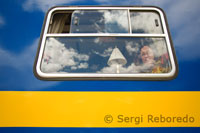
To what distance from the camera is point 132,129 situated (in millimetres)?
1398

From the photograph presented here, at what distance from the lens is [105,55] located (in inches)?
62.9

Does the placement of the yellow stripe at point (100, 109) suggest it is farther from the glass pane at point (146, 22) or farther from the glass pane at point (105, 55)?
the glass pane at point (146, 22)

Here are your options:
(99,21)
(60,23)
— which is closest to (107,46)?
(99,21)

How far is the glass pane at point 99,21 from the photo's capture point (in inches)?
67.1

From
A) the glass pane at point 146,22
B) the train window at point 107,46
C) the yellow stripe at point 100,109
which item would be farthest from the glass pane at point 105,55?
the yellow stripe at point 100,109

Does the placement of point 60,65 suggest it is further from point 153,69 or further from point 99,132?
point 153,69

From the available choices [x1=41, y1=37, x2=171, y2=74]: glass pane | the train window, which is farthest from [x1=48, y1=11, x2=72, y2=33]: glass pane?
[x1=41, y1=37, x2=171, y2=74]: glass pane

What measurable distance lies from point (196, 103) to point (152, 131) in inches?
19.7

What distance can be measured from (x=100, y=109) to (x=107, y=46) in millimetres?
634

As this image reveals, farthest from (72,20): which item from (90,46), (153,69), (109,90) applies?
Answer: (153,69)

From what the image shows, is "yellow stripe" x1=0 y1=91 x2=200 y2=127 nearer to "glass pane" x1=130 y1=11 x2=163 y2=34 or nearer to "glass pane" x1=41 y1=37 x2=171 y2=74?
"glass pane" x1=41 y1=37 x2=171 y2=74

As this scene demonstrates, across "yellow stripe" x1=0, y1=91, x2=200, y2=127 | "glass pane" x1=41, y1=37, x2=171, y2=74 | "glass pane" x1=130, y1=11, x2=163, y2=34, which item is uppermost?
"glass pane" x1=130, y1=11, x2=163, y2=34

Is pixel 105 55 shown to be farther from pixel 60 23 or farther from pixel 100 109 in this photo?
pixel 60 23

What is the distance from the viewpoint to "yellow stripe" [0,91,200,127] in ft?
4.62
